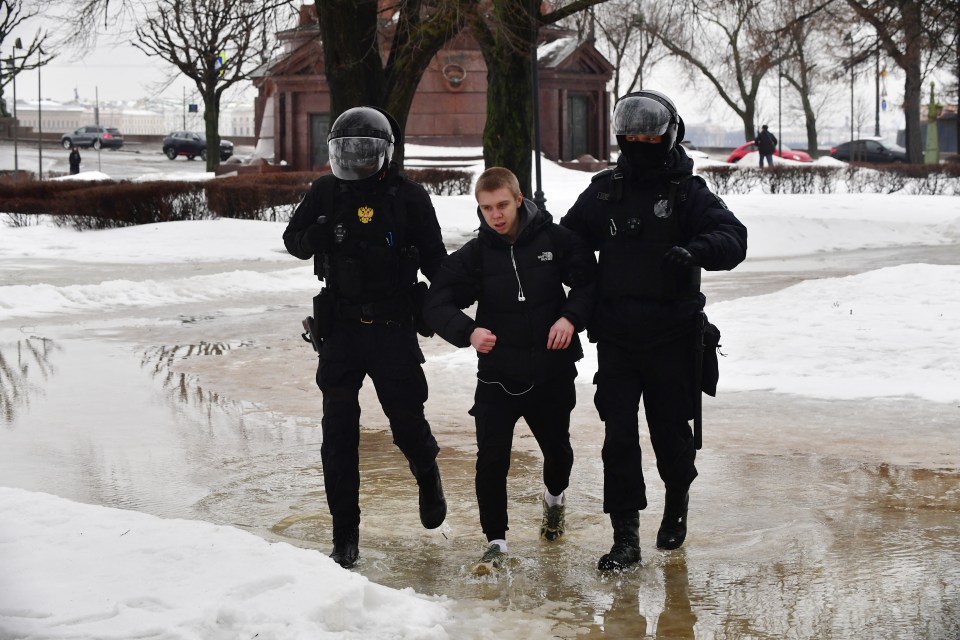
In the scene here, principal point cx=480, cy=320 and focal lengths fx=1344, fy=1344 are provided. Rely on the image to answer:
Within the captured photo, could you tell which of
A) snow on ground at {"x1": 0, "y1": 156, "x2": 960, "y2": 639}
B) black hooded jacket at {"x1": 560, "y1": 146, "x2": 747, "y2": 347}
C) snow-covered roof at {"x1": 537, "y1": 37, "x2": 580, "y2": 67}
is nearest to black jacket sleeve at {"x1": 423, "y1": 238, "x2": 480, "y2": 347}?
black hooded jacket at {"x1": 560, "y1": 146, "x2": 747, "y2": 347}

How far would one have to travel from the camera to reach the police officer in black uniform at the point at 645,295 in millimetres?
4980

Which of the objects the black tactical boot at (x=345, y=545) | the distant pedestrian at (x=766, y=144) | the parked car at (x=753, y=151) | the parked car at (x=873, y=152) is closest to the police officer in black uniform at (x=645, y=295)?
the black tactical boot at (x=345, y=545)

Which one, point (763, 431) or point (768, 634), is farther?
point (763, 431)

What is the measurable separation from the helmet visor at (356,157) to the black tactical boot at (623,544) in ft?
5.29

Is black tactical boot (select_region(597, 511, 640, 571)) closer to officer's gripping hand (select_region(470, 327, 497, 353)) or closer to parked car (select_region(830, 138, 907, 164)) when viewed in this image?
officer's gripping hand (select_region(470, 327, 497, 353))

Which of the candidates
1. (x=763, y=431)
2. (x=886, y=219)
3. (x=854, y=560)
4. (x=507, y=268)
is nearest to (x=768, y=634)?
(x=854, y=560)

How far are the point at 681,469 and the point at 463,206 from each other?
2091 centimetres

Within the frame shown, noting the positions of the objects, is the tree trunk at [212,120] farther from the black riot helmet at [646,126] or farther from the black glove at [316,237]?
the black riot helmet at [646,126]

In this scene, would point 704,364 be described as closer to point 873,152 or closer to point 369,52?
point 369,52

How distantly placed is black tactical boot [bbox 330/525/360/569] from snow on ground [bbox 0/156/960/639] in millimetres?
465

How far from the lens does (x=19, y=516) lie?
16.4 feet

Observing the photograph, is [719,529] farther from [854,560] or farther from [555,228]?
[555,228]

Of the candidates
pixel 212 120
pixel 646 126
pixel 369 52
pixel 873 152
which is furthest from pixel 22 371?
pixel 873 152

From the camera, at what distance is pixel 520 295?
4.97 meters
